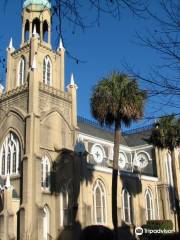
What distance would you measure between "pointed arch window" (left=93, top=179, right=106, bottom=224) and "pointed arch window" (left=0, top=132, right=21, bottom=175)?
8.91 meters

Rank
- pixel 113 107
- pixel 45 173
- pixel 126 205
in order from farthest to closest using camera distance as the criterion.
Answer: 1. pixel 126 205
2. pixel 45 173
3. pixel 113 107

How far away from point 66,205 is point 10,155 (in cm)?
746

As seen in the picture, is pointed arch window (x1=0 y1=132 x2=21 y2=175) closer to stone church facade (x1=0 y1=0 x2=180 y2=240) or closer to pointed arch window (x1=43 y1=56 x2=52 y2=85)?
stone church facade (x1=0 y1=0 x2=180 y2=240)

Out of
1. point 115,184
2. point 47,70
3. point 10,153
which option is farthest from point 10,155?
point 115,184

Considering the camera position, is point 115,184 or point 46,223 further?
point 46,223

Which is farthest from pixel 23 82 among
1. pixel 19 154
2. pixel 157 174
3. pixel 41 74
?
pixel 157 174

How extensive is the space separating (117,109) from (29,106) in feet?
38.9

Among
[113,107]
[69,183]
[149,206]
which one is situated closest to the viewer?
[113,107]

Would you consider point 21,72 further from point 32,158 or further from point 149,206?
point 149,206

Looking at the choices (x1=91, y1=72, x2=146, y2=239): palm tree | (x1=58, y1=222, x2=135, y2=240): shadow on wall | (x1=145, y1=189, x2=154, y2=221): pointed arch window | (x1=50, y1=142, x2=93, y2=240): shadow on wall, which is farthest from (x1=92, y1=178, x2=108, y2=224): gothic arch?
(x1=91, y1=72, x2=146, y2=239): palm tree

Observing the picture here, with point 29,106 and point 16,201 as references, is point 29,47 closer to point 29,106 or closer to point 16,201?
point 29,106

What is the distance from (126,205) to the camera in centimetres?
4719

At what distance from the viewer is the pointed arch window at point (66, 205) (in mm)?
38406

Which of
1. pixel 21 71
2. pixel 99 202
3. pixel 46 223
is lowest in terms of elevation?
pixel 46 223
